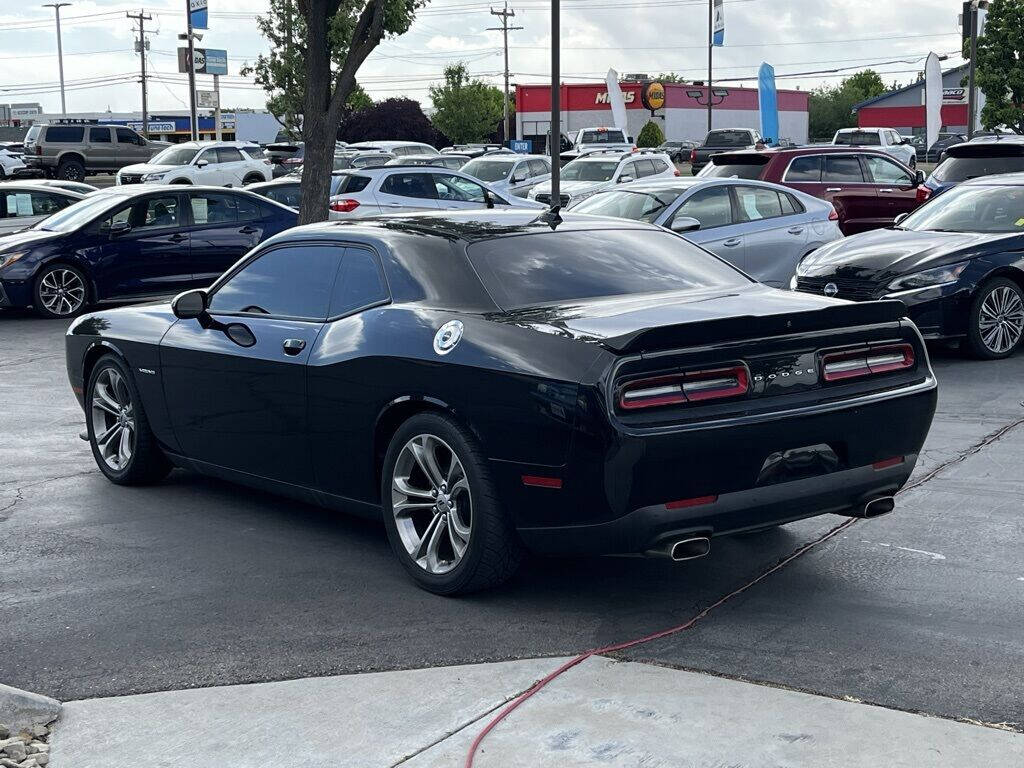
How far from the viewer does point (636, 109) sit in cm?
8569

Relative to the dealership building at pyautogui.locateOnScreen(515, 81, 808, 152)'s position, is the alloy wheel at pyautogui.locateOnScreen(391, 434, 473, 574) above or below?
below

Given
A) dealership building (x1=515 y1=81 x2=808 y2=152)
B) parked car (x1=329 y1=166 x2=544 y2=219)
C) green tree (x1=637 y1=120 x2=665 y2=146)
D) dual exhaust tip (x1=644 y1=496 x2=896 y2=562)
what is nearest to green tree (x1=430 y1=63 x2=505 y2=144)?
dealership building (x1=515 y1=81 x2=808 y2=152)

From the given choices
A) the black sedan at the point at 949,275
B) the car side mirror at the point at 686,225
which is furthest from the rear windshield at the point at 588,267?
the car side mirror at the point at 686,225

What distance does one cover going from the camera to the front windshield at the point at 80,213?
16141mm

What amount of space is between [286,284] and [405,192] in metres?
16.0

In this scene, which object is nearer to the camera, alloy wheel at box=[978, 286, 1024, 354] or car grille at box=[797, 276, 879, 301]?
car grille at box=[797, 276, 879, 301]

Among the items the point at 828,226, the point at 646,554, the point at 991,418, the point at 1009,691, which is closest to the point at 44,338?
the point at 828,226

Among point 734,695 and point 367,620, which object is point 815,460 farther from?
point 367,620

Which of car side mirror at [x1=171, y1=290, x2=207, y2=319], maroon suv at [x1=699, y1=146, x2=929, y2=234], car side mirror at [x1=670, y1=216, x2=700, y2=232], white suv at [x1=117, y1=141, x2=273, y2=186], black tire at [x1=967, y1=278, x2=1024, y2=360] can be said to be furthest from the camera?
white suv at [x1=117, y1=141, x2=273, y2=186]

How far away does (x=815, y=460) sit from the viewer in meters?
5.12

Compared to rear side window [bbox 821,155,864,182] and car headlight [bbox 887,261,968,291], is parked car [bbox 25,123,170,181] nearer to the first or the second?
rear side window [bbox 821,155,864,182]

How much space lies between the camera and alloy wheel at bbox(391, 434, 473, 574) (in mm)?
5316

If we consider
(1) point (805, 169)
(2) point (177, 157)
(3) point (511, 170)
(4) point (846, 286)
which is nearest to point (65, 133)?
(2) point (177, 157)

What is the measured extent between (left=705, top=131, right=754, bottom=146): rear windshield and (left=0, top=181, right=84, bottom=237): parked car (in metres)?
35.2
